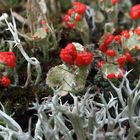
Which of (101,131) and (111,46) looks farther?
(111,46)

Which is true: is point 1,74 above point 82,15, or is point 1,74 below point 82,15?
below

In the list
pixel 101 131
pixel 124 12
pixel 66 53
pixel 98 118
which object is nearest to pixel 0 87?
pixel 66 53

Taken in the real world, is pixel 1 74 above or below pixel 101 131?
above

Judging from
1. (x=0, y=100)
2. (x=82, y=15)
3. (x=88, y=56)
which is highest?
(x=82, y=15)

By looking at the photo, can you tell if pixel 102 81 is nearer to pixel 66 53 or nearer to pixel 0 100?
pixel 66 53

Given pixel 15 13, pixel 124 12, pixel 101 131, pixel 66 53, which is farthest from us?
pixel 124 12

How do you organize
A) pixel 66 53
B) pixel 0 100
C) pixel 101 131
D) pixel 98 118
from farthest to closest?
pixel 0 100 < pixel 66 53 < pixel 98 118 < pixel 101 131

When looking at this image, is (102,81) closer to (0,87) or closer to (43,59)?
(43,59)

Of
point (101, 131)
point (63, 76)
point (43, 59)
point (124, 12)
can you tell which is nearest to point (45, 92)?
point (63, 76)

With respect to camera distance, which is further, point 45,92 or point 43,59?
point 43,59
